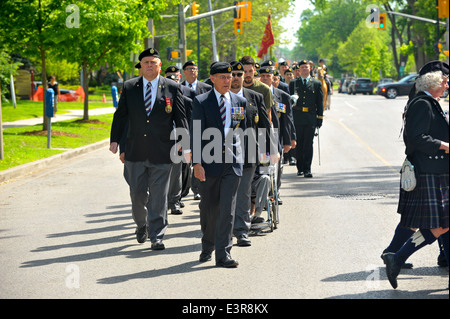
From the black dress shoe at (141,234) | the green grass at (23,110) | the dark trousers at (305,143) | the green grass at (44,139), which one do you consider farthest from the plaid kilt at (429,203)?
the green grass at (23,110)

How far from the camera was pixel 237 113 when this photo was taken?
7812 mm

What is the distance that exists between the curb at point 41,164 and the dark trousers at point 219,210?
7848mm

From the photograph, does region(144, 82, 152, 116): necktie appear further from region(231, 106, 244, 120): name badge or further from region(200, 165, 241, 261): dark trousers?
region(200, 165, 241, 261): dark trousers

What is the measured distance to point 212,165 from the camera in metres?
7.65

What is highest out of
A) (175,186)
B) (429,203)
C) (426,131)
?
(426,131)

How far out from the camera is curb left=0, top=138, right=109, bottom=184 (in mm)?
15039

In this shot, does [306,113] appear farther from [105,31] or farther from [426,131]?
[105,31]

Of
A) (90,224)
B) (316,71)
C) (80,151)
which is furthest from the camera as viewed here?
(316,71)

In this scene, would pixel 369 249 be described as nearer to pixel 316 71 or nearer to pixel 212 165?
pixel 212 165

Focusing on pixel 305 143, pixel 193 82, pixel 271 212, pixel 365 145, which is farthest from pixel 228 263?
pixel 365 145

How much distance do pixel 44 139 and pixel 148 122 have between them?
1393cm

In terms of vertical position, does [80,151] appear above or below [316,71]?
below

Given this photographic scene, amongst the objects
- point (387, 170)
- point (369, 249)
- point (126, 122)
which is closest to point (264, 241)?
point (369, 249)
